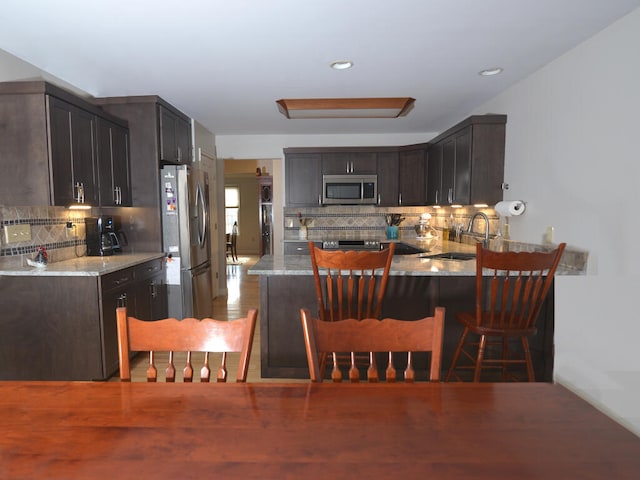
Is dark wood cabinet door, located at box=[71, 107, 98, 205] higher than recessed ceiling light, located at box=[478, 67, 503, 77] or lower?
lower

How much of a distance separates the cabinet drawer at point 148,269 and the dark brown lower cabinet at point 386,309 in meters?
1.26

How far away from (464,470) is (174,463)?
0.55 m

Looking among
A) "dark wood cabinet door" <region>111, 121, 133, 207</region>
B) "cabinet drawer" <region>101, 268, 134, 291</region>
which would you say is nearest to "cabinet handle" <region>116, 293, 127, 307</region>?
"cabinet drawer" <region>101, 268, 134, 291</region>

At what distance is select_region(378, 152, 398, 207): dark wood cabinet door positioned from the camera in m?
5.38

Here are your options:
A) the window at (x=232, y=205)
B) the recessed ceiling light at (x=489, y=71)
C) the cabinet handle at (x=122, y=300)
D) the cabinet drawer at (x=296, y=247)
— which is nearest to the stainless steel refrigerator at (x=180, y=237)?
the cabinet handle at (x=122, y=300)

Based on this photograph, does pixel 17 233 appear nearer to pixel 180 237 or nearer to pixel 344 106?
pixel 180 237

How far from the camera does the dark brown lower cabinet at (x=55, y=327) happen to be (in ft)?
8.63

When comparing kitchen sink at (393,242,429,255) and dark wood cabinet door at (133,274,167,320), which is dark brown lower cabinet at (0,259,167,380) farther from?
kitchen sink at (393,242,429,255)

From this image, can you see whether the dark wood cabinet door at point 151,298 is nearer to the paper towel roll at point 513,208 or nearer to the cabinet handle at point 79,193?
the cabinet handle at point 79,193

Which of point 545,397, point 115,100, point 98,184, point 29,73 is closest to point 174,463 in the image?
point 545,397

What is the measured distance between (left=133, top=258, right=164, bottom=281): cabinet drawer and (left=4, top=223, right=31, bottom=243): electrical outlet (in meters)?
0.80

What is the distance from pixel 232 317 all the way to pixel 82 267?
1.97 m

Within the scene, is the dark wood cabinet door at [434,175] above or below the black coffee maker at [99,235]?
above

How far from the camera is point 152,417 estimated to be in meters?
0.89
